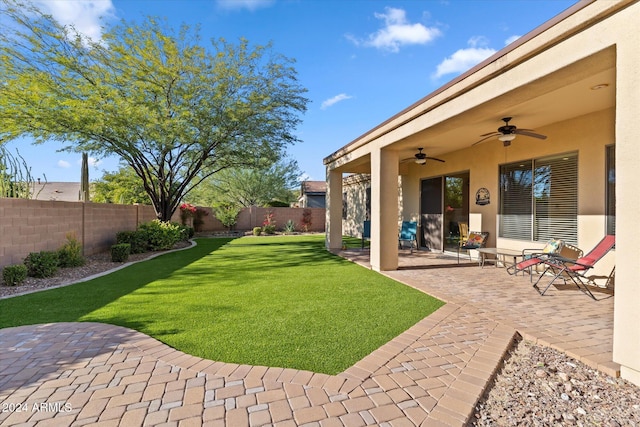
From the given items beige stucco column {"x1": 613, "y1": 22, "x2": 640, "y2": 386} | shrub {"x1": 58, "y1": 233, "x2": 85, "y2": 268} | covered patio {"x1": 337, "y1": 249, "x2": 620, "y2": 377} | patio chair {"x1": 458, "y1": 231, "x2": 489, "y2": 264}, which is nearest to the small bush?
shrub {"x1": 58, "y1": 233, "x2": 85, "y2": 268}

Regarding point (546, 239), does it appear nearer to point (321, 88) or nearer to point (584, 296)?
point (584, 296)

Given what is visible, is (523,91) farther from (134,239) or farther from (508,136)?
(134,239)

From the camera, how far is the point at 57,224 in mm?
7969

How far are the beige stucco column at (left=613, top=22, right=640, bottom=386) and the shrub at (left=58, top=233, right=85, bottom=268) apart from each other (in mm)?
9969

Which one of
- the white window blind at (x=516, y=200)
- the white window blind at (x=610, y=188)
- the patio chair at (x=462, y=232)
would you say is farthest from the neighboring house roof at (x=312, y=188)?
the white window blind at (x=610, y=188)

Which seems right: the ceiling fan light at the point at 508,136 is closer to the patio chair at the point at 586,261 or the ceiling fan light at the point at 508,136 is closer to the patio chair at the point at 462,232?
the patio chair at the point at 586,261

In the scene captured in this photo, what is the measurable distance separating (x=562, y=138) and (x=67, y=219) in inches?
467

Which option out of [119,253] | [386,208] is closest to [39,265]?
[119,253]

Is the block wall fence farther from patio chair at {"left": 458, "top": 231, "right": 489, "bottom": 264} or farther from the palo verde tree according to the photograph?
patio chair at {"left": 458, "top": 231, "right": 489, "bottom": 264}

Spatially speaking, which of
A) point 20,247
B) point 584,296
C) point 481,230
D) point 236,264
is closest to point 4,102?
point 20,247

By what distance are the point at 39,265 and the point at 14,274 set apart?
2.35ft

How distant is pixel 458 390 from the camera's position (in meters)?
2.47

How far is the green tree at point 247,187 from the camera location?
89.7 feet

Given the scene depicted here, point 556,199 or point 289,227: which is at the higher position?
point 556,199
